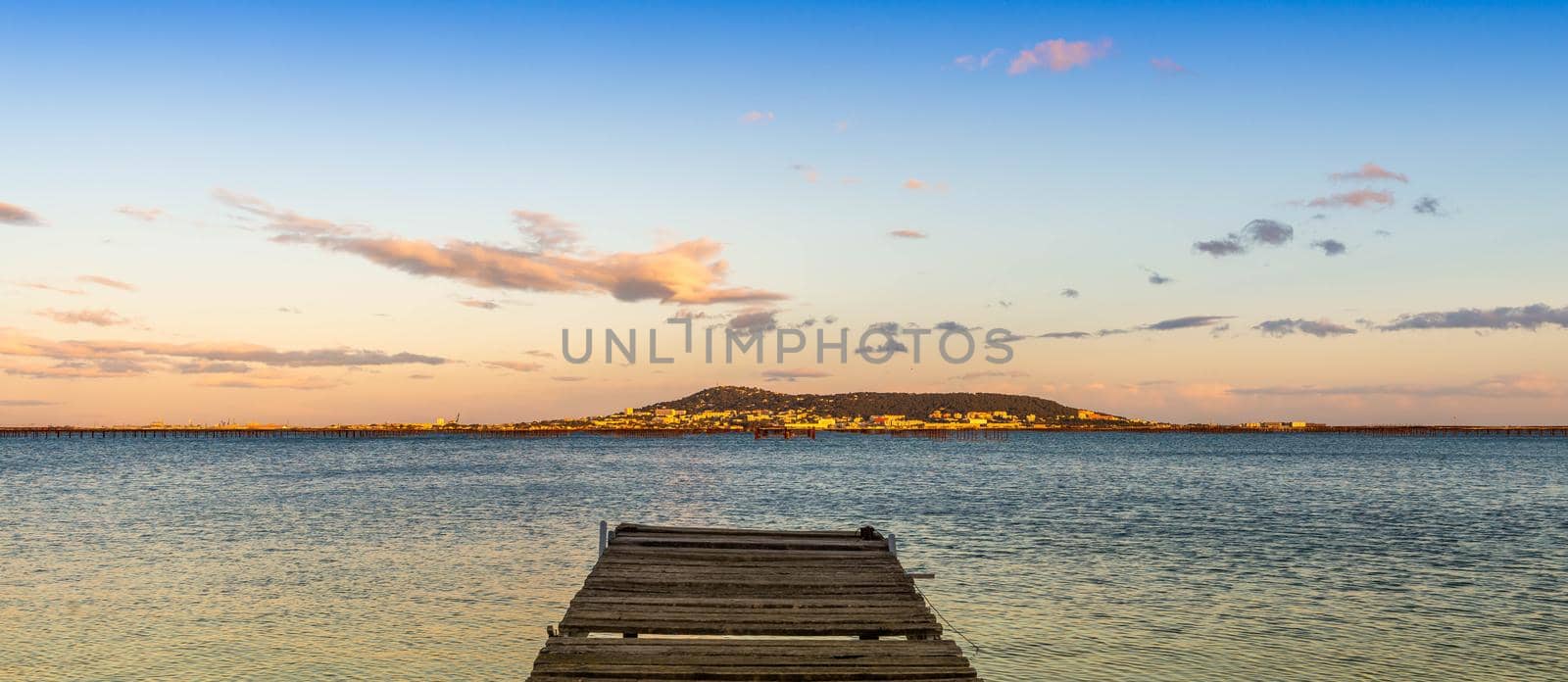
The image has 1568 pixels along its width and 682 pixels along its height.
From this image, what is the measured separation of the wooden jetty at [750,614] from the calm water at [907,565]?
13.4 feet

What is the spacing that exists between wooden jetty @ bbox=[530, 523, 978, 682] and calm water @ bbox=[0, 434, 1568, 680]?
4085 millimetres

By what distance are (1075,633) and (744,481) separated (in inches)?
2915

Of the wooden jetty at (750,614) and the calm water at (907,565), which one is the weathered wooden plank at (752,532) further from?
the calm water at (907,565)

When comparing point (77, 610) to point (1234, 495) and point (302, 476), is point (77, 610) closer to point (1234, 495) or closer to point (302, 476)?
point (1234, 495)

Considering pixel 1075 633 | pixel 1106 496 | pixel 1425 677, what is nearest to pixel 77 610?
pixel 1075 633

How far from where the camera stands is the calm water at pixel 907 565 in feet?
71.3

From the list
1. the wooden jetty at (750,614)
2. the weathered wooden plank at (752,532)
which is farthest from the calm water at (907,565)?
the wooden jetty at (750,614)

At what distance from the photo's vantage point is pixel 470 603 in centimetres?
2738

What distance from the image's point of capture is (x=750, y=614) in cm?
1482

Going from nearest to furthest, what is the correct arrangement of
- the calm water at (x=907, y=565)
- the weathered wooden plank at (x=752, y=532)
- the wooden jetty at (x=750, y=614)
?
the wooden jetty at (x=750, y=614) → the calm water at (x=907, y=565) → the weathered wooden plank at (x=752, y=532)

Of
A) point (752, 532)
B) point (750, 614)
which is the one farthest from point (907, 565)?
point (750, 614)

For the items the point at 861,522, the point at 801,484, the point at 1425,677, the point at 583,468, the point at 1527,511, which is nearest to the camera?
the point at 1425,677

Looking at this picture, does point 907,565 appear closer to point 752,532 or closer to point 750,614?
point 752,532

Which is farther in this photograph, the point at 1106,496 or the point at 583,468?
the point at 583,468
